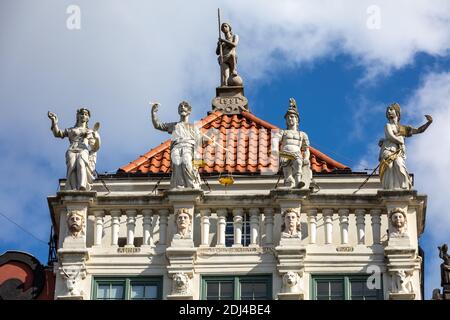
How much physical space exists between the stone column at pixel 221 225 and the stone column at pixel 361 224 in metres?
3.13

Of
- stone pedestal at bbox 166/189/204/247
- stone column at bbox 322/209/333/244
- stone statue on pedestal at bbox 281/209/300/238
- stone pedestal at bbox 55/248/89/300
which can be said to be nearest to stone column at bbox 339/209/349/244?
stone column at bbox 322/209/333/244

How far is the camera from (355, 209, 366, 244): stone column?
4312 cm

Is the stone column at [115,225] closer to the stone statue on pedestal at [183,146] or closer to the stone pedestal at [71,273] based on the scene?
the stone pedestal at [71,273]

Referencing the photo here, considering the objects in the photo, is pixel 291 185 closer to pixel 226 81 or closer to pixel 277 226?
pixel 277 226

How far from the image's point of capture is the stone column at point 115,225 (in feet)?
142

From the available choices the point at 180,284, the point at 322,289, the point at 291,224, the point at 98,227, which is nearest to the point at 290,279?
the point at 322,289

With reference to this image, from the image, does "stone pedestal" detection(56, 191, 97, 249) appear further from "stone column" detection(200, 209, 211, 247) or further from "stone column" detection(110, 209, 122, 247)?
"stone column" detection(200, 209, 211, 247)

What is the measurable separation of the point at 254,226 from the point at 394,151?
3861 millimetres

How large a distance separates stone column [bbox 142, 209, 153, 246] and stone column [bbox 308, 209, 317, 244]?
148 inches

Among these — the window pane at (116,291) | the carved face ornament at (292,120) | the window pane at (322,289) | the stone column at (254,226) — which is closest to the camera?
the window pane at (322,289)

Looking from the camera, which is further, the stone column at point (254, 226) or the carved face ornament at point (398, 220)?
the stone column at point (254, 226)

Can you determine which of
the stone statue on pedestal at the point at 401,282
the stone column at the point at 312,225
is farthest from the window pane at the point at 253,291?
the stone statue on pedestal at the point at 401,282

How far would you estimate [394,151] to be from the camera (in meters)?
44.1
